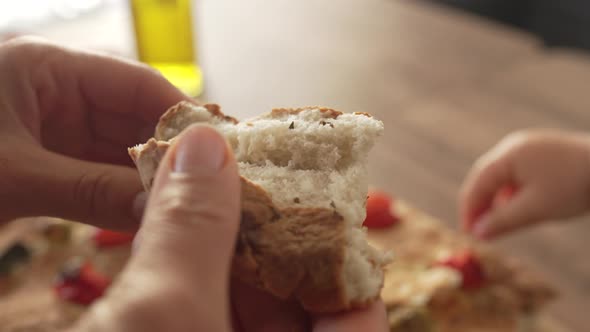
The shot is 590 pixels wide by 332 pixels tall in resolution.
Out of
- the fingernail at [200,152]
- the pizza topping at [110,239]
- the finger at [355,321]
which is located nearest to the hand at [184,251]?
the fingernail at [200,152]

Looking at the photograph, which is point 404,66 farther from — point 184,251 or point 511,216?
point 184,251

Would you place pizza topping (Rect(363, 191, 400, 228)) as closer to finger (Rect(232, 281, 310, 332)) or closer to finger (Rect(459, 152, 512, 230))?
finger (Rect(459, 152, 512, 230))

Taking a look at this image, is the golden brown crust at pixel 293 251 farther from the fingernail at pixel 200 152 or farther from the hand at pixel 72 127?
the hand at pixel 72 127

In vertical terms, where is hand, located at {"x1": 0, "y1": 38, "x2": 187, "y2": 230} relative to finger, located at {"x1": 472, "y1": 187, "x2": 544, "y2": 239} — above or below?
above

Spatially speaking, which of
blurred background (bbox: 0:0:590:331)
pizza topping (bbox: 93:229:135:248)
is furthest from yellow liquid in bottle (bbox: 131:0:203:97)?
pizza topping (bbox: 93:229:135:248)

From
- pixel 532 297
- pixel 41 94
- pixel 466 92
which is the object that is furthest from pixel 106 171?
pixel 466 92

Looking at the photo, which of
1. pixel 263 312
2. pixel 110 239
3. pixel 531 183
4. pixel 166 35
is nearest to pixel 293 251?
pixel 263 312
